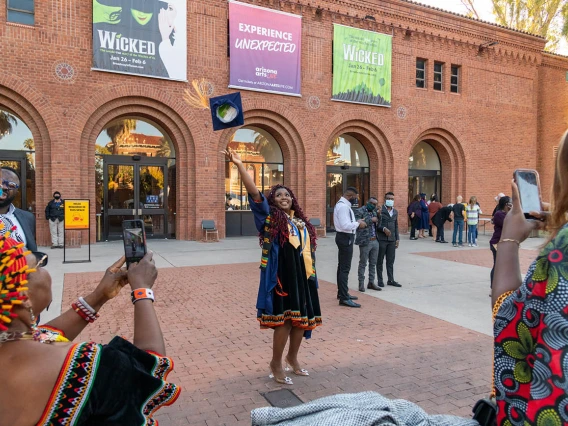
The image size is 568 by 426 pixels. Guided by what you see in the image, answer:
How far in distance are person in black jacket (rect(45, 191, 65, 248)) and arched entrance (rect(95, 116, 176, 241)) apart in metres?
1.50

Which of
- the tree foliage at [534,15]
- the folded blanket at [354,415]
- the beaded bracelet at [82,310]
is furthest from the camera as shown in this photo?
the tree foliage at [534,15]

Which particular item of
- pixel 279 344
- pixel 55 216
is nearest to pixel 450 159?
pixel 55 216

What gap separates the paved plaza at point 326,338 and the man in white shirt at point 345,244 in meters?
0.23

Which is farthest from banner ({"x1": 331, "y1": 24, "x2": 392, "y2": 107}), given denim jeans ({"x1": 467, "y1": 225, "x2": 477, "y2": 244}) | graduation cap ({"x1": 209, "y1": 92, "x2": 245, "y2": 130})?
graduation cap ({"x1": 209, "y1": 92, "x2": 245, "y2": 130})

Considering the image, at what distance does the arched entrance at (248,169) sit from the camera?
16.6 metres

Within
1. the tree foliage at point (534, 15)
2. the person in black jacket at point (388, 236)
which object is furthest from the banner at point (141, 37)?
the tree foliage at point (534, 15)

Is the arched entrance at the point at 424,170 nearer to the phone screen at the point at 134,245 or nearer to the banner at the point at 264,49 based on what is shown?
the banner at the point at 264,49

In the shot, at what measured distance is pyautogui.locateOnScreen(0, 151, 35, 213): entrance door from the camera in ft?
42.9

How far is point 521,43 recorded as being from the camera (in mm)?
21469

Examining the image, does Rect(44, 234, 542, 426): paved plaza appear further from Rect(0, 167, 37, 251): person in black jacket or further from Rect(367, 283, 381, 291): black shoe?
Rect(0, 167, 37, 251): person in black jacket

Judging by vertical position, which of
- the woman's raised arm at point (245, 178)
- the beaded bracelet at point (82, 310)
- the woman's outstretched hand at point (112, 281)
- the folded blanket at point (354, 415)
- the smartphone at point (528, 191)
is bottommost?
the folded blanket at point (354, 415)

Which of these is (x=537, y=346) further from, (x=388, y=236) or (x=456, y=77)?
(x=456, y=77)

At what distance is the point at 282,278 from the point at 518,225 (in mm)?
2635

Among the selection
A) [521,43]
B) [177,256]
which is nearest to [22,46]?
[177,256]
